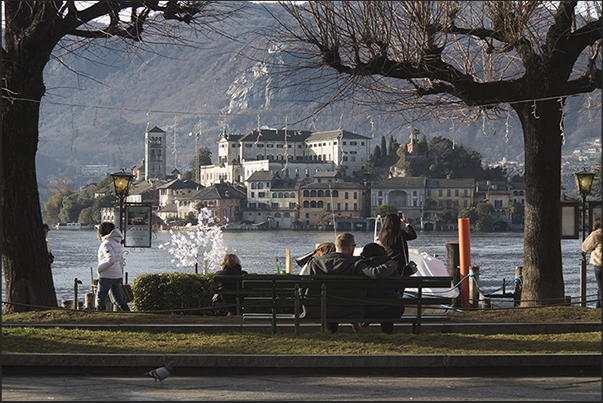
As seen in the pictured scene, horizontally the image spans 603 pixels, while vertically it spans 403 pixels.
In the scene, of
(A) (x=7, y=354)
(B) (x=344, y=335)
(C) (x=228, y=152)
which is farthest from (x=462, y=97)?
(C) (x=228, y=152)

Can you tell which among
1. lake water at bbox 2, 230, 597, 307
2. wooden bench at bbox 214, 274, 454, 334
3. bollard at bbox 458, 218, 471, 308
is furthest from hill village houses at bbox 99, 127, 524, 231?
wooden bench at bbox 214, 274, 454, 334

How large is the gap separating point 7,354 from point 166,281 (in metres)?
5.45

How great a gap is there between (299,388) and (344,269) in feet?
6.80

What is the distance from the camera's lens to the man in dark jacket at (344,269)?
329 inches

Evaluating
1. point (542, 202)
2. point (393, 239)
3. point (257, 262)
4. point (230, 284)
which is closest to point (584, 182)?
point (542, 202)

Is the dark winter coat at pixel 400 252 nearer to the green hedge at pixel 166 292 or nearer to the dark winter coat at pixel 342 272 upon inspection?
the dark winter coat at pixel 342 272

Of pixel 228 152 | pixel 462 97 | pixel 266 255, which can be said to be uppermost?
pixel 228 152

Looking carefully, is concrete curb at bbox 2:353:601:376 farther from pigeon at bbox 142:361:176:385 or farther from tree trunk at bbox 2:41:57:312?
tree trunk at bbox 2:41:57:312

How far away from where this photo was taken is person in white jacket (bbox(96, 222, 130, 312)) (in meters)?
12.4

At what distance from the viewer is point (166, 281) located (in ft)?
42.7

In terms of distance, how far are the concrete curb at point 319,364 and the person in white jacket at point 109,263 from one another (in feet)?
15.9

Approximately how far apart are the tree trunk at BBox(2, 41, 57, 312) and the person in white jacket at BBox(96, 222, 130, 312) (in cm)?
112

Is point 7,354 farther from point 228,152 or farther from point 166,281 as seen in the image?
point 228,152

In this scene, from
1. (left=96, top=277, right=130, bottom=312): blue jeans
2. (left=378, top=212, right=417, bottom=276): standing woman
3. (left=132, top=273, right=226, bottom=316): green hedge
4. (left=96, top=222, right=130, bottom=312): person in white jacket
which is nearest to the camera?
(left=378, top=212, right=417, bottom=276): standing woman
